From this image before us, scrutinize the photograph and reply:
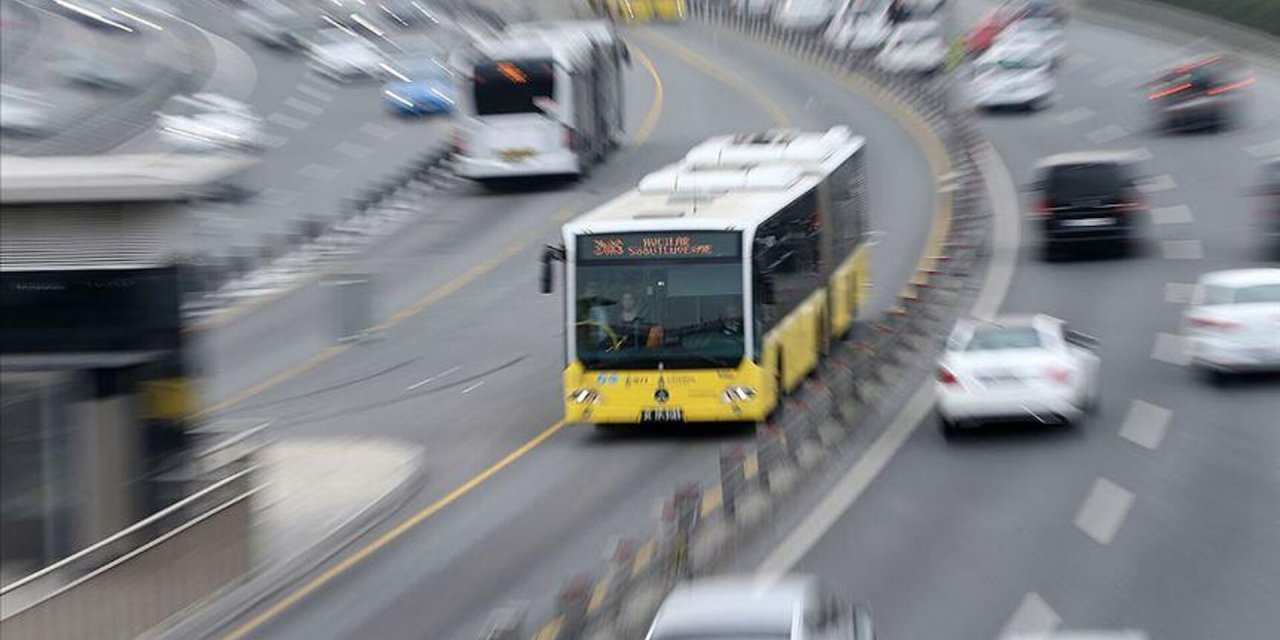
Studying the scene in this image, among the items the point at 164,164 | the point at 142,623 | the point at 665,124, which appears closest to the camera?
the point at 142,623

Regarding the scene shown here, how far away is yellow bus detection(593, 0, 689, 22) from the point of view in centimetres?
9200

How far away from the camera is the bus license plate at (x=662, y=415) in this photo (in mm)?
26500

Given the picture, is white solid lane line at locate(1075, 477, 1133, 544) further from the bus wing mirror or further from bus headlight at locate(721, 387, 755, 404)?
Answer: the bus wing mirror

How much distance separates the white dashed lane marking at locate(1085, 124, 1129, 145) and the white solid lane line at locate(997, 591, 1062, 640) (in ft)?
127

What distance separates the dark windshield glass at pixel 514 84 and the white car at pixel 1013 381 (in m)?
23.6

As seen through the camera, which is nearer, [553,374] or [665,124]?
[553,374]

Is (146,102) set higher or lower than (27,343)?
higher

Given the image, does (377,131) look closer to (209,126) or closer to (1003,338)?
(209,126)

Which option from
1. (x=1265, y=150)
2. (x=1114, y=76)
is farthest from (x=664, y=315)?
(x=1114, y=76)

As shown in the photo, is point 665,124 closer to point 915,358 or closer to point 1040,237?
point 1040,237

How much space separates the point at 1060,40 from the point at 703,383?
52.8 metres

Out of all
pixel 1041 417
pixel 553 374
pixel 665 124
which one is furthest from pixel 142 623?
pixel 665 124

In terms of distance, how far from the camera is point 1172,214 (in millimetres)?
44906

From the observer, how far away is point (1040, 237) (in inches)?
1625
